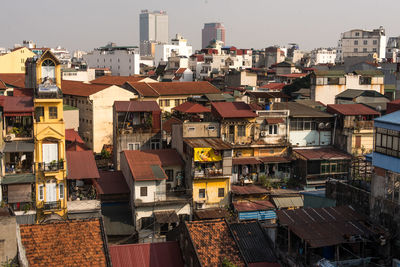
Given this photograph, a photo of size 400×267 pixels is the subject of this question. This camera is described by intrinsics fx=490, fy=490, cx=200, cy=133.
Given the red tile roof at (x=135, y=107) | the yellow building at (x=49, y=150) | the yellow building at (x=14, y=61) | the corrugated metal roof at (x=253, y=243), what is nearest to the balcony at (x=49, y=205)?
the yellow building at (x=49, y=150)

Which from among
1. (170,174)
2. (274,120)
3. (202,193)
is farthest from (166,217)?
(274,120)

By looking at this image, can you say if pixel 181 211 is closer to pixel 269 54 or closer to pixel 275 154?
pixel 275 154

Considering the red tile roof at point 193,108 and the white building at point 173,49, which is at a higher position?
the white building at point 173,49

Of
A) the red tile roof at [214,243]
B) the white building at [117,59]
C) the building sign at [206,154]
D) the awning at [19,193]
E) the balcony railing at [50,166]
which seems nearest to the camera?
the red tile roof at [214,243]

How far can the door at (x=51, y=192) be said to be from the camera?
2788cm

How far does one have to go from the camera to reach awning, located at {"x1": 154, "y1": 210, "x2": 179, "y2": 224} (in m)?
28.9

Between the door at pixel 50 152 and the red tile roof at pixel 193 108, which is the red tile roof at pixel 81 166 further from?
the red tile roof at pixel 193 108

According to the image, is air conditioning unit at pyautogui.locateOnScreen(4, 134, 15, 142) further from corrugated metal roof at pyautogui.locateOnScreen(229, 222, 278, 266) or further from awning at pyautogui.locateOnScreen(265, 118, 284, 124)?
awning at pyautogui.locateOnScreen(265, 118, 284, 124)

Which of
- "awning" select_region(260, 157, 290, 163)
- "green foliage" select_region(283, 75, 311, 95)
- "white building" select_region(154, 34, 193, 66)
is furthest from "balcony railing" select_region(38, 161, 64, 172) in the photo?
"white building" select_region(154, 34, 193, 66)

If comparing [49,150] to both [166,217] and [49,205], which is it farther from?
[166,217]

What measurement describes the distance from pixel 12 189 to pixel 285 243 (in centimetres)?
1501

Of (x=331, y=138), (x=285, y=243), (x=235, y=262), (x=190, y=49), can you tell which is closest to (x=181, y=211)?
(x=285, y=243)

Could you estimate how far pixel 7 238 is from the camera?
1653 centimetres

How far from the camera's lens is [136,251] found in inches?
834
